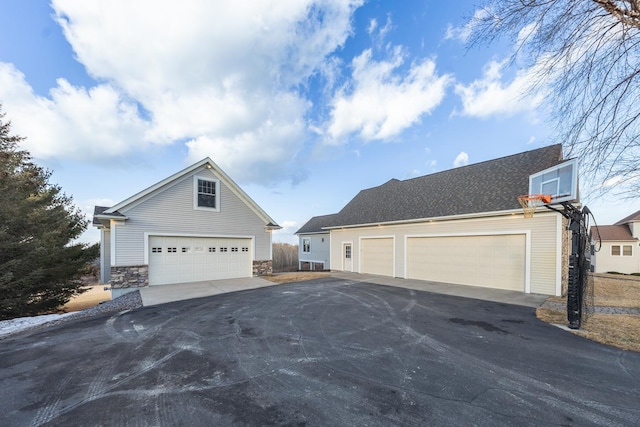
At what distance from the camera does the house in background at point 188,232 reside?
1068 cm

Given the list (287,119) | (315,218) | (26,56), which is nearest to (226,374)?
(26,56)

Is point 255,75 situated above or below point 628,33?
above

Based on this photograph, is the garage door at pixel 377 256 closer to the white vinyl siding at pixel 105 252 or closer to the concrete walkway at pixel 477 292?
the concrete walkway at pixel 477 292

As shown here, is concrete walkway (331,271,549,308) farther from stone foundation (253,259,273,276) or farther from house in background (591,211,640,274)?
house in background (591,211,640,274)

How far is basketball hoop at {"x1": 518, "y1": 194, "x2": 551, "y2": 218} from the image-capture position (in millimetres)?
6457

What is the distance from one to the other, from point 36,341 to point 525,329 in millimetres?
10357

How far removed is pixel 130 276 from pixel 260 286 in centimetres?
541

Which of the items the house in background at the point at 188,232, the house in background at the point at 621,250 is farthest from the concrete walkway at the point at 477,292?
the house in background at the point at 621,250

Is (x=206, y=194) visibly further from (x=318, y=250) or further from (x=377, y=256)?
(x=318, y=250)

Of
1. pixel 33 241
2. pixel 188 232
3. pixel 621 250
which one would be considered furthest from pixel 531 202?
pixel 621 250

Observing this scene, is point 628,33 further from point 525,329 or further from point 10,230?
point 10,230

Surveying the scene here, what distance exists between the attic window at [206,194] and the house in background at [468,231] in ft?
26.5

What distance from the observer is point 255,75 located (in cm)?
Result: 1203

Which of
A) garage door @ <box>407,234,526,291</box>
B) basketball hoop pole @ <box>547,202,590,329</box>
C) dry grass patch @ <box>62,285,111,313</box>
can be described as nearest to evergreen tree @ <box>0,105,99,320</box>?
dry grass patch @ <box>62,285,111,313</box>
